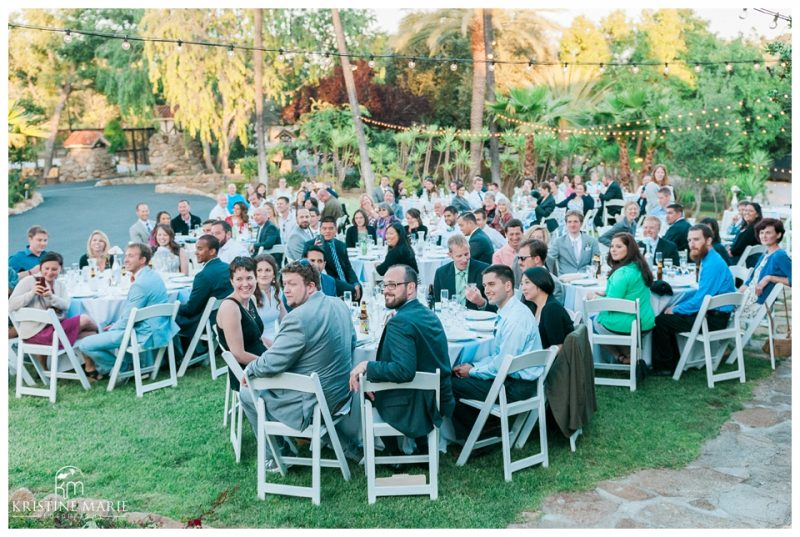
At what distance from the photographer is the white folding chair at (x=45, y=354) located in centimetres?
641

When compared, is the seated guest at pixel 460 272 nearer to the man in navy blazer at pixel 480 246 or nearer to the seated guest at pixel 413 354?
the man in navy blazer at pixel 480 246

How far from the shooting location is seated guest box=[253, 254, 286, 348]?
235 inches

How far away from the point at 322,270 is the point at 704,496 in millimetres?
3619

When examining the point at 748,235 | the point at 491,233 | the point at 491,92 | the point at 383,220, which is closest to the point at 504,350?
the point at 491,233

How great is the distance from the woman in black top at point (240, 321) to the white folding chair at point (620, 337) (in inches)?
109

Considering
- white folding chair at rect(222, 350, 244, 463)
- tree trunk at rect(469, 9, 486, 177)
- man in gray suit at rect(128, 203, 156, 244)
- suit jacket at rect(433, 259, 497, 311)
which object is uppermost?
tree trunk at rect(469, 9, 486, 177)

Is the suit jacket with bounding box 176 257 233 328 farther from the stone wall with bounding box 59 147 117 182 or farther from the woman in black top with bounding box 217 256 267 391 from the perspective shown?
the stone wall with bounding box 59 147 117 182

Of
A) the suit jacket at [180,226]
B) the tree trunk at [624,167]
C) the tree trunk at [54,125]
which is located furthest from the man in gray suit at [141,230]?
the tree trunk at [54,125]

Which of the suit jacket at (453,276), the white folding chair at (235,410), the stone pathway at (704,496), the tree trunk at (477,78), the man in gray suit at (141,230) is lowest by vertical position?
the stone pathway at (704,496)

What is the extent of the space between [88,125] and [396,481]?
134 feet

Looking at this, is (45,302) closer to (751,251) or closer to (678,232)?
(678,232)

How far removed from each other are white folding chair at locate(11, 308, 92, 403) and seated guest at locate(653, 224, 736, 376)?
16.5ft

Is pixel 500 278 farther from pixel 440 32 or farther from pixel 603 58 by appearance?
pixel 603 58

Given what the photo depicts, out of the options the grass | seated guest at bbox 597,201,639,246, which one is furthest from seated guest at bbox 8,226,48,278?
seated guest at bbox 597,201,639,246
